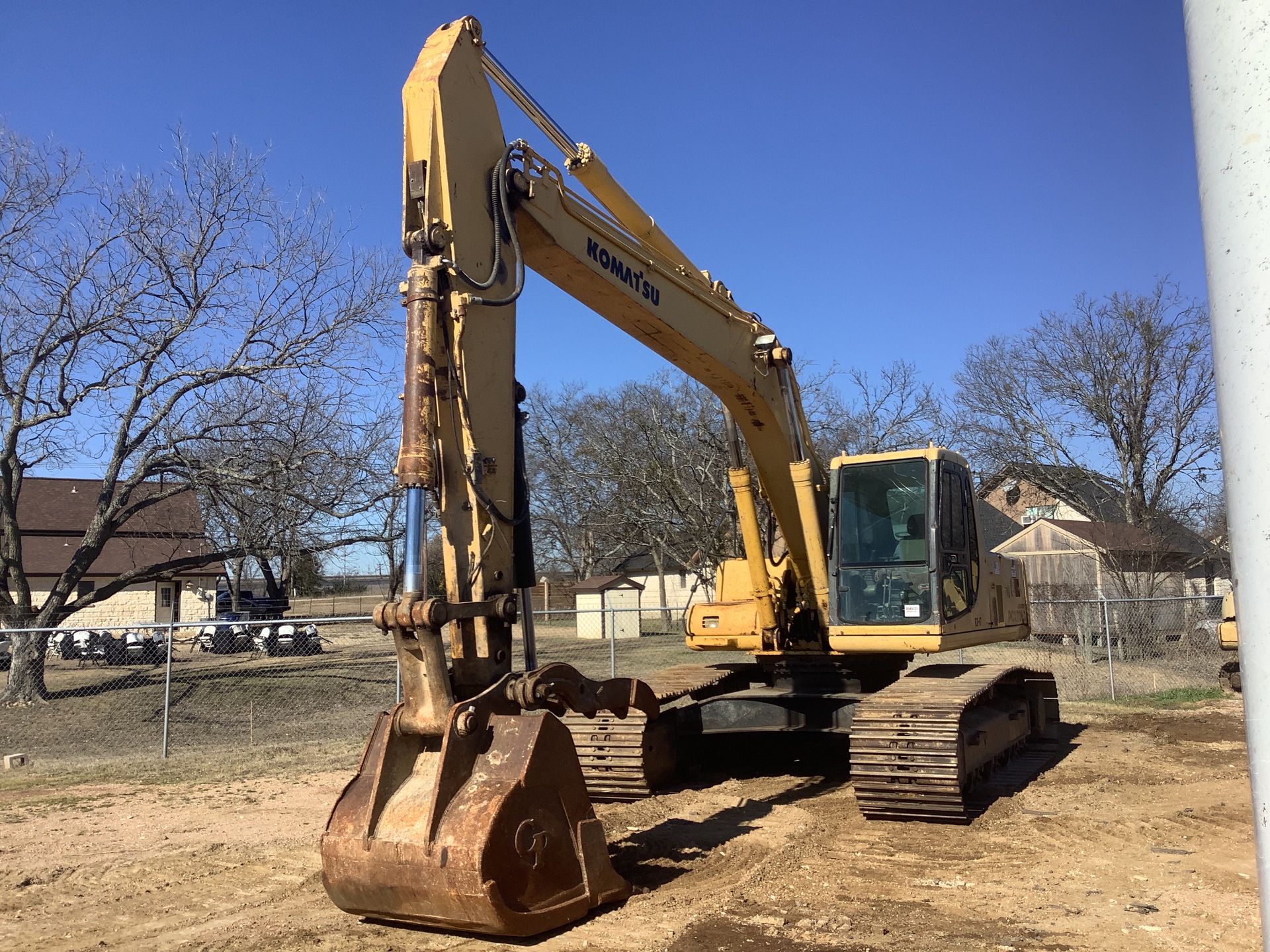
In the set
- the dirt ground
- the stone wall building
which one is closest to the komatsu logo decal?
the dirt ground

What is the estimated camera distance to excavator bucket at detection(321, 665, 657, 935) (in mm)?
4418

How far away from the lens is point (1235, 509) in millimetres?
1385

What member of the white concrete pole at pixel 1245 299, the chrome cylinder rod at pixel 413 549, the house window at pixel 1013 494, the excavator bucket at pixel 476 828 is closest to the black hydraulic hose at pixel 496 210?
the chrome cylinder rod at pixel 413 549

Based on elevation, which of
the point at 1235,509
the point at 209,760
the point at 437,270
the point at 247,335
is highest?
the point at 247,335

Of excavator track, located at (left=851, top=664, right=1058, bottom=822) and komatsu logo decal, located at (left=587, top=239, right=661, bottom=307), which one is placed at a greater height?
komatsu logo decal, located at (left=587, top=239, right=661, bottom=307)

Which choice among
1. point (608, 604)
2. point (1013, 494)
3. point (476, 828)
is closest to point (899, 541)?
point (476, 828)

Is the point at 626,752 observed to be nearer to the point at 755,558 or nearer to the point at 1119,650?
the point at 755,558

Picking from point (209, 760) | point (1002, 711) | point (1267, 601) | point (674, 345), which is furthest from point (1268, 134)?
point (209, 760)

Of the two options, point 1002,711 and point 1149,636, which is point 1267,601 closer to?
point 1002,711

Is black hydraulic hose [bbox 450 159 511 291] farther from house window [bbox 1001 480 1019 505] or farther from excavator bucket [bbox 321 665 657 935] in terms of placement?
house window [bbox 1001 480 1019 505]

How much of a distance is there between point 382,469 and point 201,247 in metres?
4.54

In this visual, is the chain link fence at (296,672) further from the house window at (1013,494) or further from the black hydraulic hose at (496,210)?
the house window at (1013,494)

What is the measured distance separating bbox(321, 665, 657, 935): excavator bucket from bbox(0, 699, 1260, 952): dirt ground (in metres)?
0.26

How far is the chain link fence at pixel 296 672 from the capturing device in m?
12.2
